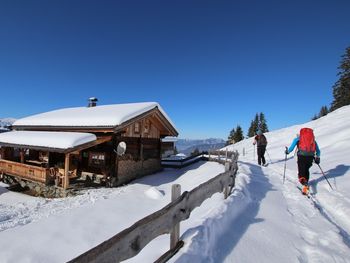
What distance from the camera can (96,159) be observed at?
53.7ft

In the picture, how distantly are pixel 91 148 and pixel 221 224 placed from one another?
1360 cm

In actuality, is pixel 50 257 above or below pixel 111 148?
below

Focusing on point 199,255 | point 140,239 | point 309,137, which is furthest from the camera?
point 309,137

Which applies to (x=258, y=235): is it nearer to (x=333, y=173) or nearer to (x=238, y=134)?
(x=333, y=173)

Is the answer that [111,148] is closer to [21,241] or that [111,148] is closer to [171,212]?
[21,241]

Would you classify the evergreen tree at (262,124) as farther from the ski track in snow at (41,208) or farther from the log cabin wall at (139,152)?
the ski track in snow at (41,208)

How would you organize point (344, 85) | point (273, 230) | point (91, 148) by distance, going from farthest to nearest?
point (344, 85) < point (91, 148) < point (273, 230)

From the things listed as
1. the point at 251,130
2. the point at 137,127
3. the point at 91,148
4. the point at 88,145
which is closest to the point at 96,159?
the point at 91,148

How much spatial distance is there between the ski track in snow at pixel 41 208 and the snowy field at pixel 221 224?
4 centimetres

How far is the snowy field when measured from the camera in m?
3.96

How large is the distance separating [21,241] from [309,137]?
31.5ft

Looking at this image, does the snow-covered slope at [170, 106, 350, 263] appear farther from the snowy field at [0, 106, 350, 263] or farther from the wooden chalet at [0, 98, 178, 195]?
the wooden chalet at [0, 98, 178, 195]

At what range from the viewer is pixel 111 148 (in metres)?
15.5

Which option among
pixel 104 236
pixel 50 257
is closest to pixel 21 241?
pixel 50 257
